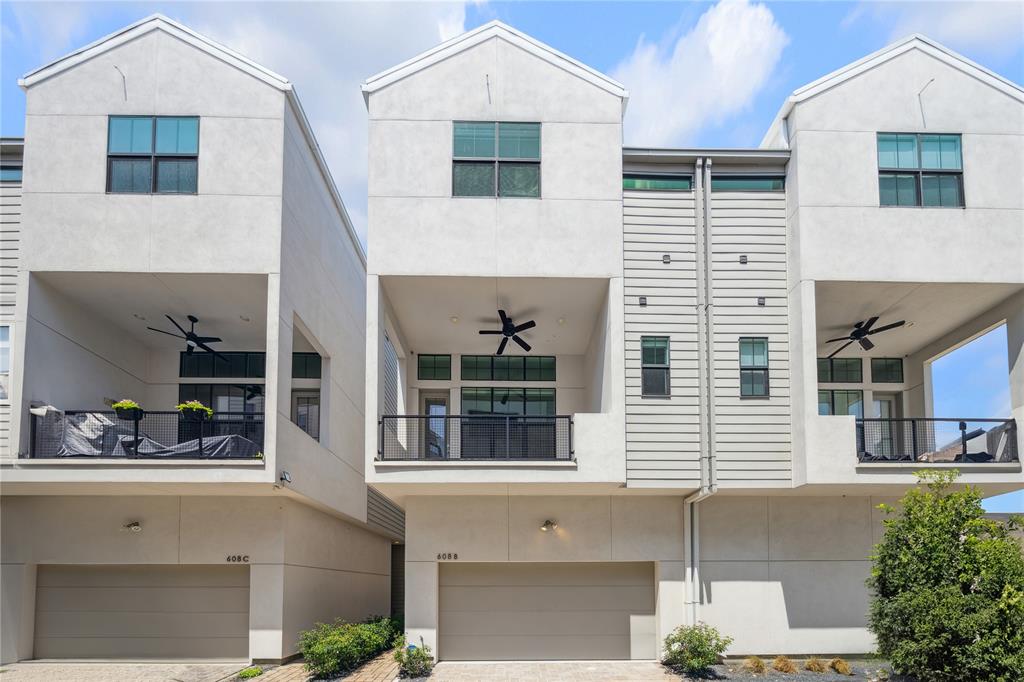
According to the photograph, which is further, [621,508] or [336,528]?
[336,528]

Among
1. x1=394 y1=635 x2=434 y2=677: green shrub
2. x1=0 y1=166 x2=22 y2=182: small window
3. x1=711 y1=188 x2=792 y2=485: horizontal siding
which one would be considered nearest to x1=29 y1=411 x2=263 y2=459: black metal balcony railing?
x1=394 y1=635 x2=434 y2=677: green shrub

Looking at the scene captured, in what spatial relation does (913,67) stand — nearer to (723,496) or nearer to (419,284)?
(723,496)

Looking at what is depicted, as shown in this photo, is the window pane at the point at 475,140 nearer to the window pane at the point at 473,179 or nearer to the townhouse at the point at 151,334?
the window pane at the point at 473,179

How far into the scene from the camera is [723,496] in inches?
711

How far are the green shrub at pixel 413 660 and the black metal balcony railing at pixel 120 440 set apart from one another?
4461 mm

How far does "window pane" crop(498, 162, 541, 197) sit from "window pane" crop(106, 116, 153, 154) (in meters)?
6.55

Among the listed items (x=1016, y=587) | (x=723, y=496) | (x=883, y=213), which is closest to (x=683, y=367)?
(x=723, y=496)

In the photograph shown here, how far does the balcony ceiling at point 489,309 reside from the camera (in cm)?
1753

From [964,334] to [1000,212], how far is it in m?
3.17

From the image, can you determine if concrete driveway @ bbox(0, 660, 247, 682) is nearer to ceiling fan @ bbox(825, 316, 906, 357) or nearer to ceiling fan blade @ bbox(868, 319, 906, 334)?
ceiling fan @ bbox(825, 316, 906, 357)

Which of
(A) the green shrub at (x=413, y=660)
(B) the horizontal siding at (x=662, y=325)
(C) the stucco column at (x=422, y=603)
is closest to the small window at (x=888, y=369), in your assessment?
(B) the horizontal siding at (x=662, y=325)

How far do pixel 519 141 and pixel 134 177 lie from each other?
719cm

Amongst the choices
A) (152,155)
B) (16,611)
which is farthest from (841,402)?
(16,611)

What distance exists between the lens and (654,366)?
17.5m
